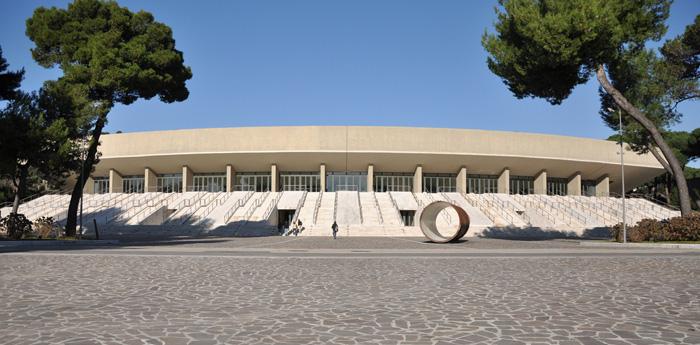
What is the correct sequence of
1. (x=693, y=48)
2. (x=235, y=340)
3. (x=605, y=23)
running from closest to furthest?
(x=235, y=340) < (x=605, y=23) < (x=693, y=48)

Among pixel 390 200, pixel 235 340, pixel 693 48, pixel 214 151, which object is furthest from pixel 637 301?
pixel 214 151

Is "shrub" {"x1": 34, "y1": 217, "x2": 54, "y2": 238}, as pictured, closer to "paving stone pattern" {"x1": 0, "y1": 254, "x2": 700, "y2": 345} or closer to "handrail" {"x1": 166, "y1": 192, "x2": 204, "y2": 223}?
"handrail" {"x1": 166, "y1": 192, "x2": 204, "y2": 223}

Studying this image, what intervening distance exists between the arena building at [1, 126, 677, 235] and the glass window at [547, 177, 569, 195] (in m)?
0.15

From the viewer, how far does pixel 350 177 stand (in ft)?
187

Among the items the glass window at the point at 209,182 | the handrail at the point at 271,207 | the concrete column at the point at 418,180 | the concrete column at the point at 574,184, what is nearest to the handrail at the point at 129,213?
the handrail at the point at 271,207

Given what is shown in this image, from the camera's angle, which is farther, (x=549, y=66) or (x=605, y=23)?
(x=549, y=66)

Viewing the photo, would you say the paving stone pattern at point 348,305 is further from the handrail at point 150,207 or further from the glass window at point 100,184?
the glass window at point 100,184

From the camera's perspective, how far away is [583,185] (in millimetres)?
65500

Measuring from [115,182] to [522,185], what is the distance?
142 feet

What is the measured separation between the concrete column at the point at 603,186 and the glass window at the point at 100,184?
54842 millimetres

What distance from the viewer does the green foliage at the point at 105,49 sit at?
86.8ft

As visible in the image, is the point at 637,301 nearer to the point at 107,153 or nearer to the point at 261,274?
the point at 261,274

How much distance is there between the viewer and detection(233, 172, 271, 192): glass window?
5766 centimetres

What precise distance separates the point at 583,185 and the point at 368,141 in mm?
29474
